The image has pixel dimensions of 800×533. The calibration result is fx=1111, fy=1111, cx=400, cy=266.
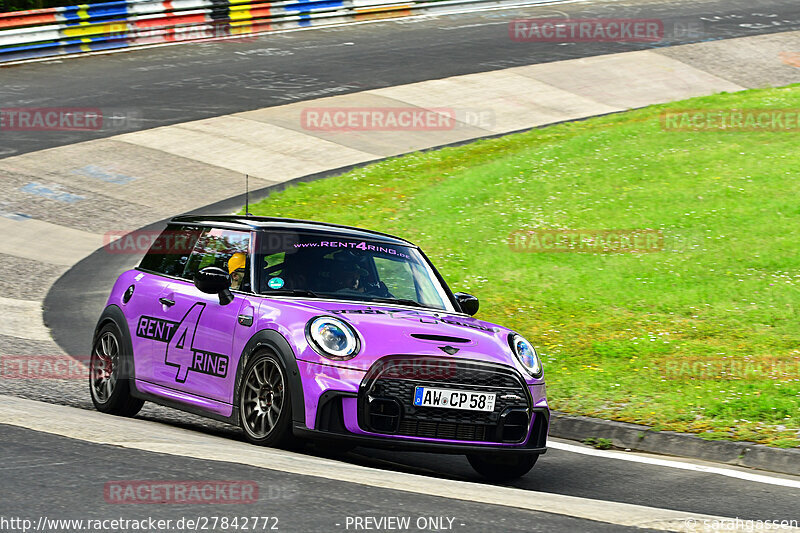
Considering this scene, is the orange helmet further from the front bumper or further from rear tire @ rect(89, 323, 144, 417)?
the front bumper

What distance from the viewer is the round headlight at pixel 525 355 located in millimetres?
7047

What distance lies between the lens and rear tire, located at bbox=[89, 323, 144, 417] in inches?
329

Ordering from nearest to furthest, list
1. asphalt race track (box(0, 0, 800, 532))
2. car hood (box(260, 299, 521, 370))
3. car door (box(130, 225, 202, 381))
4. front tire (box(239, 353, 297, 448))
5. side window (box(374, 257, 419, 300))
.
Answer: asphalt race track (box(0, 0, 800, 532)), car hood (box(260, 299, 521, 370)), front tire (box(239, 353, 297, 448)), side window (box(374, 257, 419, 300)), car door (box(130, 225, 202, 381))

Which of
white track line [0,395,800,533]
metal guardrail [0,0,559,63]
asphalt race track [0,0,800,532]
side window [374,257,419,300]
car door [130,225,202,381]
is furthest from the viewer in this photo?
metal guardrail [0,0,559,63]

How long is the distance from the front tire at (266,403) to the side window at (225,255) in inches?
28.9

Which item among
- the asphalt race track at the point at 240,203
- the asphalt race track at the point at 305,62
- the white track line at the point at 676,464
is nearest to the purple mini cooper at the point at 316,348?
the asphalt race track at the point at 240,203

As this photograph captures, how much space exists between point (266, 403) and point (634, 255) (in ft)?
28.0

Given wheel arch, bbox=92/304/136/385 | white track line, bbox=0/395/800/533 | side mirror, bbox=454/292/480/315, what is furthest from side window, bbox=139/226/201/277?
side mirror, bbox=454/292/480/315

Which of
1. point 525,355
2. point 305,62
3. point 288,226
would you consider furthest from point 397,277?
point 305,62

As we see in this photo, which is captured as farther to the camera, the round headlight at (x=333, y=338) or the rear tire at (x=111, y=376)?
the rear tire at (x=111, y=376)

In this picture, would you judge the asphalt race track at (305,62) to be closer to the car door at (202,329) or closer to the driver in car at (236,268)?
the car door at (202,329)

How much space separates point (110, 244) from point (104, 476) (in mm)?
11171

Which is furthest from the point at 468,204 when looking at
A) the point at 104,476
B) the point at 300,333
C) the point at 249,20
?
the point at 249,20

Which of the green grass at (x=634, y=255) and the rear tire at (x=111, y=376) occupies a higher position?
the rear tire at (x=111, y=376)
